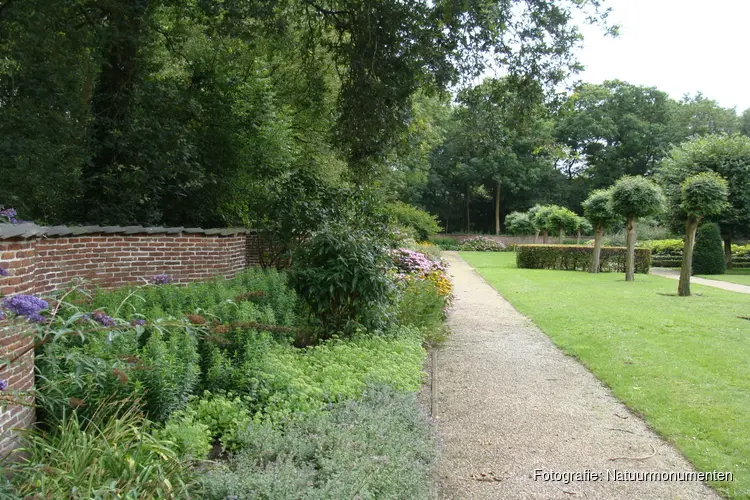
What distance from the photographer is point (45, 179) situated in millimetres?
8547

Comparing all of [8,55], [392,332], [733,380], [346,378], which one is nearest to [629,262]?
[733,380]

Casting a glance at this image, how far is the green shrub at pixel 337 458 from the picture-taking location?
8.58ft

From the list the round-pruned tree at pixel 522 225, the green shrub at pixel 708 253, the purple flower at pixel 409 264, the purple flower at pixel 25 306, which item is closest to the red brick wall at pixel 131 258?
the purple flower at pixel 409 264

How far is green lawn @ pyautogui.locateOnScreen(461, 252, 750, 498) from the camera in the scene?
433 cm

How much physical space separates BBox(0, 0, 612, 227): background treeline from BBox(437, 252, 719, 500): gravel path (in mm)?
4039

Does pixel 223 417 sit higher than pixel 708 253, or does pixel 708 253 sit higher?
pixel 708 253

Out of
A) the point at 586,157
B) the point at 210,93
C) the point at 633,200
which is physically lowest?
the point at 633,200

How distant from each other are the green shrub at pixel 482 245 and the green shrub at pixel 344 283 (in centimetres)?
3862

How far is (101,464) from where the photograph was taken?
2576 mm

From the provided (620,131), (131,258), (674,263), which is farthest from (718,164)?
(620,131)

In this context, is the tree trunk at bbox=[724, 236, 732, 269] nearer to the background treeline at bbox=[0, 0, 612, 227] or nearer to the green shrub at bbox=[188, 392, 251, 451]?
the background treeline at bbox=[0, 0, 612, 227]

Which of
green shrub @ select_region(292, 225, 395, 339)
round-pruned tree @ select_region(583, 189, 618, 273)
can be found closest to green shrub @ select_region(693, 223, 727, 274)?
round-pruned tree @ select_region(583, 189, 618, 273)

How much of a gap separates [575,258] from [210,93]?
17239mm

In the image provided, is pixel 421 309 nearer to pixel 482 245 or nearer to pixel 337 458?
pixel 337 458
